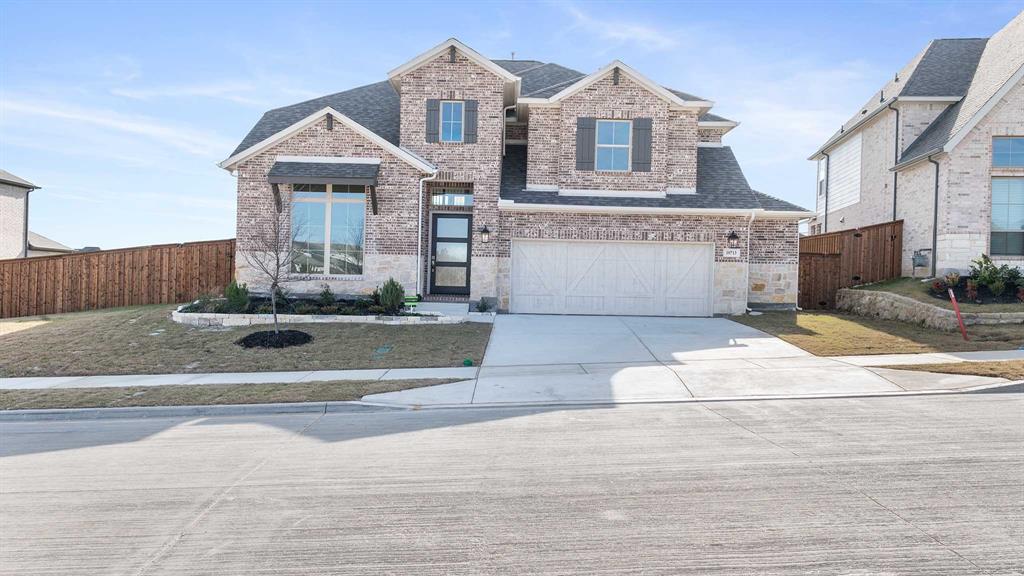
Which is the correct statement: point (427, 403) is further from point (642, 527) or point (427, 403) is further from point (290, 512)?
point (642, 527)

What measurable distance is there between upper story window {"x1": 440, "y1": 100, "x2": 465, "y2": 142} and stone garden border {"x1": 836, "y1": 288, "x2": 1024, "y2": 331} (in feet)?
41.4

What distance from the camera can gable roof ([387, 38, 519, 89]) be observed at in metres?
17.3

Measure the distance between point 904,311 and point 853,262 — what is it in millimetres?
3915

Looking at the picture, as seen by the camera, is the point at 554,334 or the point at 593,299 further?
the point at 593,299

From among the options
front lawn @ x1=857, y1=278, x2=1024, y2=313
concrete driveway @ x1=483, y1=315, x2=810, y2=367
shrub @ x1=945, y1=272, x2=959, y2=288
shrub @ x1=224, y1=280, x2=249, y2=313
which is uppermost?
shrub @ x1=945, y1=272, x2=959, y2=288

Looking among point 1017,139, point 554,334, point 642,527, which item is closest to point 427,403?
point 642,527

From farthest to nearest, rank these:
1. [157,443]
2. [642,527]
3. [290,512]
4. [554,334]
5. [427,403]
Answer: [554,334]
[427,403]
[157,443]
[290,512]
[642,527]

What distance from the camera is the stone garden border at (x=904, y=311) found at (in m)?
14.3

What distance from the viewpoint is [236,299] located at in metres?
15.5

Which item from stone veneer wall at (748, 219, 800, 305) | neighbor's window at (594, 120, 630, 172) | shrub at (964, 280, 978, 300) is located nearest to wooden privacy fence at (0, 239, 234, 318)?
neighbor's window at (594, 120, 630, 172)

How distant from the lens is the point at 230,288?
1548 cm

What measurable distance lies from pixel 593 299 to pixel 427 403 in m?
9.51

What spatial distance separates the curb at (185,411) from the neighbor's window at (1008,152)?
18.0 metres

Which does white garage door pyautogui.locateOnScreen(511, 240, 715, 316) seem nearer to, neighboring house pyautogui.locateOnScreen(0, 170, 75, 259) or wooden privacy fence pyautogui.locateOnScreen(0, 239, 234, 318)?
wooden privacy fence pyautogui.locateOnScreen(0, 239, 234, 318)
